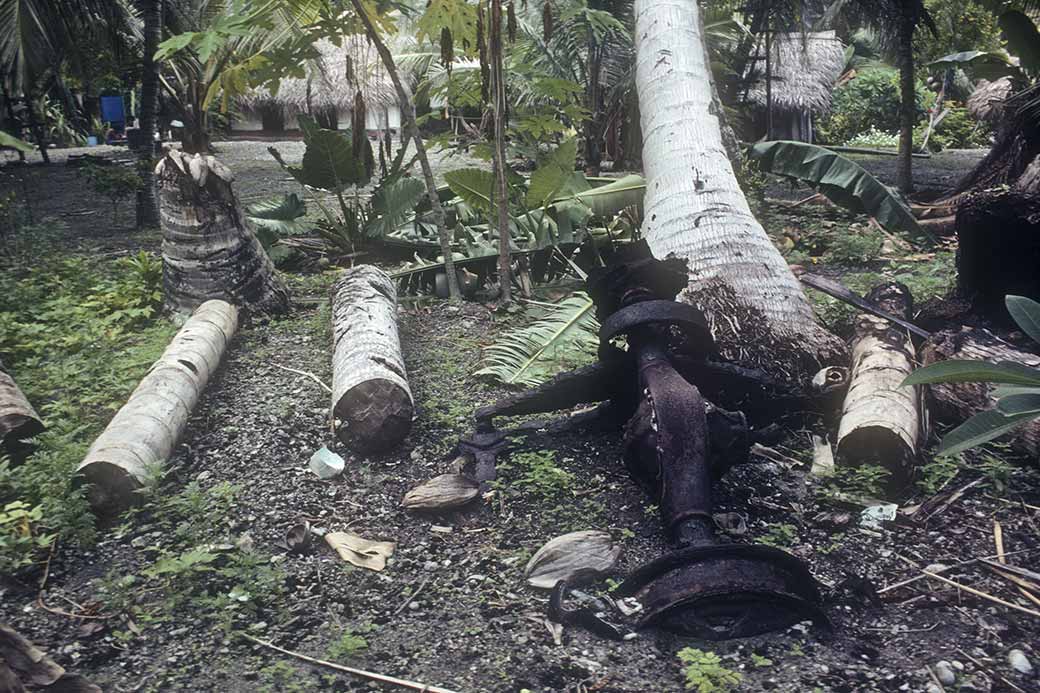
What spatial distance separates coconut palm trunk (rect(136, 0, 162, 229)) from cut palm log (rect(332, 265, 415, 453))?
238 inches

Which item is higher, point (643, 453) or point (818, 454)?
point (643, 453)

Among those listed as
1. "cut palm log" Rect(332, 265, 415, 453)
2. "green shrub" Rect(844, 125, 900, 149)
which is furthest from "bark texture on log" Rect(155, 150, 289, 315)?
"green shrub" Rect(844, 125, 900, 149)

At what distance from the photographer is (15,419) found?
13.7ft

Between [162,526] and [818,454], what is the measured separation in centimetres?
286

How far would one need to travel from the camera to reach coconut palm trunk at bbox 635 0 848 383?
4.59m

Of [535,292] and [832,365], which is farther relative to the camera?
[535,292]

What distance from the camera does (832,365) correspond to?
459cm

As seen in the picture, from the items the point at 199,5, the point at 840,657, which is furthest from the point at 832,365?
the point at 199,5

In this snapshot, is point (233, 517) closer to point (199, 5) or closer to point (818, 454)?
point (818, 454)

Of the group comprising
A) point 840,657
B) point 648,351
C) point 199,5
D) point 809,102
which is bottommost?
point 840,657

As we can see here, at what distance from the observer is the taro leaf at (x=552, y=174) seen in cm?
678

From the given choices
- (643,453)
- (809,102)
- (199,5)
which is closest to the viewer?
(643,453)

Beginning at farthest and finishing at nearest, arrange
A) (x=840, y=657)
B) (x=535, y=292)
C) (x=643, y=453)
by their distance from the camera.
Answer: (x=535, y=292)
(x=643, y=453)
(x=840, y=657)

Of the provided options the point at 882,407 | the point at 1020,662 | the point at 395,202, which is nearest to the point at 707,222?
the point at 882,407
